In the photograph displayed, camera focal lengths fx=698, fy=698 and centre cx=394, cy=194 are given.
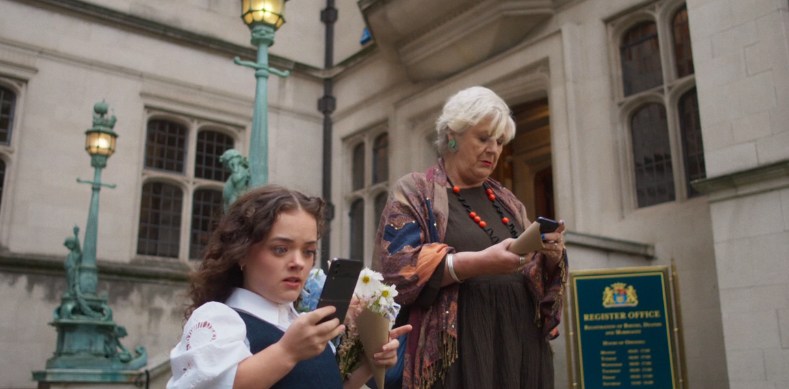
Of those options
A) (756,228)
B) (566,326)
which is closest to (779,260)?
(756,228)

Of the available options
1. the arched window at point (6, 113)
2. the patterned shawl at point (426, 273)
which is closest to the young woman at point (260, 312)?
the patterned shawl at point (426, 273)

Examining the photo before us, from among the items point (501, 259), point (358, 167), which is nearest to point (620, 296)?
point (501, 259)

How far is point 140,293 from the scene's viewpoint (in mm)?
10875

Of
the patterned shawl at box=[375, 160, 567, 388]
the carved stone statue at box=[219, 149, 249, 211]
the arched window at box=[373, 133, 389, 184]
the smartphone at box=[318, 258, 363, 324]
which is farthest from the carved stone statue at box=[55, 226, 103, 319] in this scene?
the smartphone at box=[318, 258, 363, 324]

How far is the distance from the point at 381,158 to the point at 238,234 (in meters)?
10.6

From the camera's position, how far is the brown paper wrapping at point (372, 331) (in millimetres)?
1802

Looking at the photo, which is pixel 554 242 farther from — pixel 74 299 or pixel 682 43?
pixel 74 299

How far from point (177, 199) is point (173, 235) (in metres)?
0.65

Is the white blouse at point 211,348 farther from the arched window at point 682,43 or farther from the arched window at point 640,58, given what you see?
the arched window at point 640,58

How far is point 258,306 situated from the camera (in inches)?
66.2

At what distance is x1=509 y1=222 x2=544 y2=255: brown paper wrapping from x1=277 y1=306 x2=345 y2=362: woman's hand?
0.79 meters

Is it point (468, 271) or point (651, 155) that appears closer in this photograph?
point (468, 271)

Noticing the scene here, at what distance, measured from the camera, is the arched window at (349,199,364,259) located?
40.7 ft

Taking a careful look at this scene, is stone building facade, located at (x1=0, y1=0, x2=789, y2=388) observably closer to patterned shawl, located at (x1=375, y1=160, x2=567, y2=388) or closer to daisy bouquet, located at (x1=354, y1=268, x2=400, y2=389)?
patterned shawl, located at (x1=375, y1=160, x2=567, y2=388)
